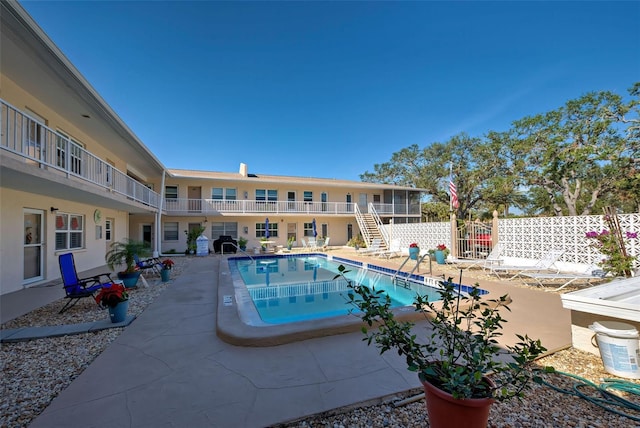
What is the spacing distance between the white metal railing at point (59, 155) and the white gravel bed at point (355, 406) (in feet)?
11.3

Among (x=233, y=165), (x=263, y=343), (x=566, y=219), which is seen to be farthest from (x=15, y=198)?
(x=233, y=165)

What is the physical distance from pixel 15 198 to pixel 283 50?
37.5 feet

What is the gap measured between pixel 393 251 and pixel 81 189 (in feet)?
44.5

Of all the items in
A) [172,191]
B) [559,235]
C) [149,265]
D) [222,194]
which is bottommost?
[149,265]

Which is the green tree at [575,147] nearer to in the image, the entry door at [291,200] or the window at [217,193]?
the entry door at [291,200]

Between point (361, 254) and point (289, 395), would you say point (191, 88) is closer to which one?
point (361, 254)

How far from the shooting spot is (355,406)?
2471 mm

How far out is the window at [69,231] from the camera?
8.88 metres

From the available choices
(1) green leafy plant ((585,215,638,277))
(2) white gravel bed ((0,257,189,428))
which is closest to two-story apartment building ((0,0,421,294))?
(2) white gravel bed ((0,257,189,428))

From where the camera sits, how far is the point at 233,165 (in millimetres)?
24719

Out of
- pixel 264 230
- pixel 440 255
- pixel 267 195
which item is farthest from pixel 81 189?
pixel 267 195

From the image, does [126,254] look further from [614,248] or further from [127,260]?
[614,248]

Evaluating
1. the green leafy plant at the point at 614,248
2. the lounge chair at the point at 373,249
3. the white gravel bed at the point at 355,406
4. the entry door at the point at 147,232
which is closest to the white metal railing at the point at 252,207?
the entry door at the point at 147,232

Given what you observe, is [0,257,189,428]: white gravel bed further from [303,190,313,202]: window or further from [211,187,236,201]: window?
[303,190,313,202]: window
